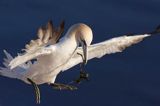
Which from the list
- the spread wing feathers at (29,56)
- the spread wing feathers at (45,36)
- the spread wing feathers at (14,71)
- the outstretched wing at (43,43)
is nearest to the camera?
the spread wing feathers at (29,56)

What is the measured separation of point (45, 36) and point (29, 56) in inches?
10.2

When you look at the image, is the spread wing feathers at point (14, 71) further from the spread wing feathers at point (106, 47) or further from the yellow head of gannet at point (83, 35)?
the yellow head of gannet at point (83, 35)

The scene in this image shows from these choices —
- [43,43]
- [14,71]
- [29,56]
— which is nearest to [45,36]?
[43,43]

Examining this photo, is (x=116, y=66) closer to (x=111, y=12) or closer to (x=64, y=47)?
(x=111, y=12)

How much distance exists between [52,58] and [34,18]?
98.6 inches

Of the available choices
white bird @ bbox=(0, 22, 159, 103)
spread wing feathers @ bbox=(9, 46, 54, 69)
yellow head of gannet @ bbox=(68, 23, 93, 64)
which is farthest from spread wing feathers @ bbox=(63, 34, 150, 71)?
spread wing feathers @ bbox=(9, 46, 54, 69)

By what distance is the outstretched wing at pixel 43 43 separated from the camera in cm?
662

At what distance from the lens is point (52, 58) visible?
6832 mm

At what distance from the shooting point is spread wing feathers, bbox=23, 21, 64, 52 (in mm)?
6727

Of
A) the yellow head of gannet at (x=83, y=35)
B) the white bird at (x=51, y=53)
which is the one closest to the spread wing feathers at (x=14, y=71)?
the white bird at (x=51, y=53)

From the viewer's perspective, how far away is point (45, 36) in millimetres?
6766

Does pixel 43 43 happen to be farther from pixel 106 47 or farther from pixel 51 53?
pixel 106 47

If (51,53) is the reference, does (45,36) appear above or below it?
above

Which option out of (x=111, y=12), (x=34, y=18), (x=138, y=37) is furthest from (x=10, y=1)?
(x=138, y=37)
